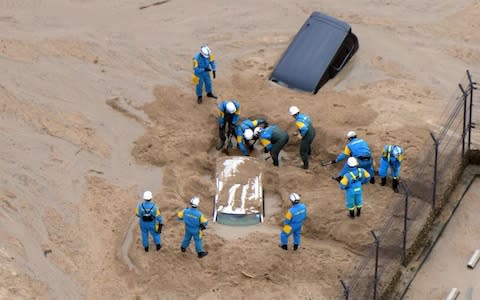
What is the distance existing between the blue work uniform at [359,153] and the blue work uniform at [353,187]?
0.69 meters

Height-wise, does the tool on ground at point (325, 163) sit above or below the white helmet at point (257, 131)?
below

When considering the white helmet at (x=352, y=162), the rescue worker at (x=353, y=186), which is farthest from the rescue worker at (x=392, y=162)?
the white helmet at (x=352, y=162)

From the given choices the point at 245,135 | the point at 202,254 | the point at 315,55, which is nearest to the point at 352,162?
the point at 245,135

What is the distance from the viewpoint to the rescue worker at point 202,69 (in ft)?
76.6

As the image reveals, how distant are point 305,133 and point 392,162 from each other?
207 cm

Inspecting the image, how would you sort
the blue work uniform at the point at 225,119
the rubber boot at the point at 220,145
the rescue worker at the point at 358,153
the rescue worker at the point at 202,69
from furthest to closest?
the rescue worker at the point at 202,69, the rubber boot at the point at 220,145, the blue work uniform at the point at 225,119, the rescue worker at the point at 358,153

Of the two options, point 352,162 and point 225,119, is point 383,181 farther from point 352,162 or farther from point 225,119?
point 225,119

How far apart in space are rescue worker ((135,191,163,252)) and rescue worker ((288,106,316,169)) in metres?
4.17

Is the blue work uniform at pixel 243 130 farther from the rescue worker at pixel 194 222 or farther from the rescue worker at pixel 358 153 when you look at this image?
the rescue worker at pixel 194 222

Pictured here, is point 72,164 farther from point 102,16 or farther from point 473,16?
point 473,16

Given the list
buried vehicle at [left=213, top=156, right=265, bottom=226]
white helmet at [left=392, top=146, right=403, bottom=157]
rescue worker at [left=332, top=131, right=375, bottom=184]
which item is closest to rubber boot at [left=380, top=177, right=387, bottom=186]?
rescue worker at [left=332, top=131, right=375, bottom=184]

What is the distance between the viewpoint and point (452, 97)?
2400 centimetres

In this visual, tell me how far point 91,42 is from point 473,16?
10435 mm

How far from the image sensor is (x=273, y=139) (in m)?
22.1
